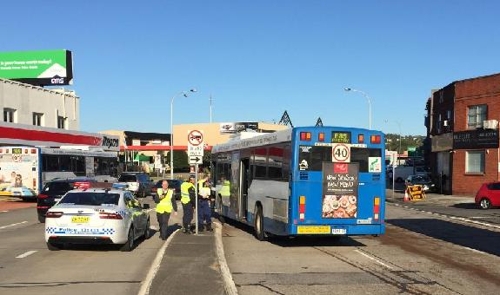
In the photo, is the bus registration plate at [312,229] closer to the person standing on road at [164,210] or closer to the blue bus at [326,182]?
the blue bus at [326,182]

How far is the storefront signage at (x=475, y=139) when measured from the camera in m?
39.4

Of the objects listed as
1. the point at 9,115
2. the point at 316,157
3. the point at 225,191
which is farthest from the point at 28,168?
the point at 316,157

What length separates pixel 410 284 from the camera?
967cm

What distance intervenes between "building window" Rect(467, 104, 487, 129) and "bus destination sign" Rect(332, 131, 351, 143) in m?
29.7

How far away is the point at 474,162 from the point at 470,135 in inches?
73.8

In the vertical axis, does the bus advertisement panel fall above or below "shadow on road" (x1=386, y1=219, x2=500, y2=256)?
above

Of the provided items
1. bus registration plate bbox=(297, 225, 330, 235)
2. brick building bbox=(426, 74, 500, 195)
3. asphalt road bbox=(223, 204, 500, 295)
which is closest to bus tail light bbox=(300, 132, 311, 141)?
bus registration plate bbox=(297, 225, 330, 235)

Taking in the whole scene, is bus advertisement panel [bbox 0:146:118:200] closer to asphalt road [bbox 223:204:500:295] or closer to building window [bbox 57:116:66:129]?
asphalt road [bbox 223:204:500:295]

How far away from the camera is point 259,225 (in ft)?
53.4

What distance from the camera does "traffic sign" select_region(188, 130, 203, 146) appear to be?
1734 cm

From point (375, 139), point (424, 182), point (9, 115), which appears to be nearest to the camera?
point (375, 139)

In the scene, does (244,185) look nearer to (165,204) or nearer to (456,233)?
(165,204)

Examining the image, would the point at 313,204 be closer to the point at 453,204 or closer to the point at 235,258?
the point at 235,258

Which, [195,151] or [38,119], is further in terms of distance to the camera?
[38,119]
